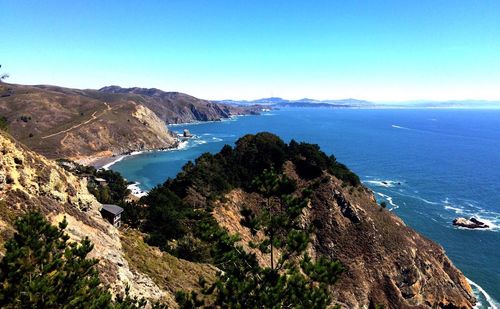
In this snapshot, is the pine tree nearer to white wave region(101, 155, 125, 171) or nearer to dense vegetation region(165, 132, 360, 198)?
dense vegetation region(165, 132, 360, 198)

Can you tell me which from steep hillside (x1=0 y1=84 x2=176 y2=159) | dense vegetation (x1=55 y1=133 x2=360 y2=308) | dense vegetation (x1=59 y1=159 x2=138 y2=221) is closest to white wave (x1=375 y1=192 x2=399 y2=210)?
dense vegetation (x1=55 y1=133 x2=360 y2=308)

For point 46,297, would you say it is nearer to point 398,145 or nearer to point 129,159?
point 129,159

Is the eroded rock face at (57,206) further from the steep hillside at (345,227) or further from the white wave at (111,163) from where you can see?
the white wave at (111,163)

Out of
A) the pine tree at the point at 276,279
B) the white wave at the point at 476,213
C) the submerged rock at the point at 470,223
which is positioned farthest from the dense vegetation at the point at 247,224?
the white wave at the point at 476,213

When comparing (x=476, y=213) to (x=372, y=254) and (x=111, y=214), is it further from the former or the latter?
(x=111, y=214)

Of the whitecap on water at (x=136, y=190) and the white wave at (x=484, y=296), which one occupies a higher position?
the whitecap on water at (x=136, y=190)

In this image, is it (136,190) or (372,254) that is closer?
(372,254)

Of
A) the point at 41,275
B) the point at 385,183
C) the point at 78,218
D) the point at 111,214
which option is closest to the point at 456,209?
the point at 385,183
